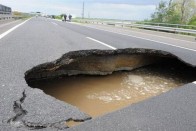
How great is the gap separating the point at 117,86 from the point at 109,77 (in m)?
0.74

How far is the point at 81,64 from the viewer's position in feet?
24.9

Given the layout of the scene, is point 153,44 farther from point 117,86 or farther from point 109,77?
point 117,86

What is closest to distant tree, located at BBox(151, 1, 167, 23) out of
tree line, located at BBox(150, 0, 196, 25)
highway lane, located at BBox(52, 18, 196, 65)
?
tree line, located at BBox(150, 0, 196, 25)

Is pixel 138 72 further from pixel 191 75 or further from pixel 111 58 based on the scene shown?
pixel 191 75

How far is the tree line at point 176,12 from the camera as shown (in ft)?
130

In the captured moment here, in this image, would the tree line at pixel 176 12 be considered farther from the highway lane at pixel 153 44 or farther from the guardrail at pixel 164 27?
the highway lane at pixel 153 44

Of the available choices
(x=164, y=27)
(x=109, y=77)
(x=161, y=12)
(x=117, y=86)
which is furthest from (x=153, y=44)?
(x=161, y=12)

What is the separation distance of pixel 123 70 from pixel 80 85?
1914 mm

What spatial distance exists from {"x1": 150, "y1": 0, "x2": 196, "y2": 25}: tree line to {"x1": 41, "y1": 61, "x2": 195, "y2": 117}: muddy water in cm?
3318

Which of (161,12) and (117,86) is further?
(161,12)

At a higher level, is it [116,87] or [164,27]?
[164,27]

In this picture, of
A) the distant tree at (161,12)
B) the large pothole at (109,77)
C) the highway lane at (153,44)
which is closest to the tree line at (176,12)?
the distant tree at (161,12)

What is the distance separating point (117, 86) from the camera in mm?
6934

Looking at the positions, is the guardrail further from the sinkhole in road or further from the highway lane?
the sinkhole in road
